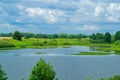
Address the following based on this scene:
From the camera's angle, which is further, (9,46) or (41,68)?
(9,46)

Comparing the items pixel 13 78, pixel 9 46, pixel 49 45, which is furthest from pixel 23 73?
pixel 49 45

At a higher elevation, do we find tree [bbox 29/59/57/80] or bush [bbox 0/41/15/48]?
tree [bbox 29/59/57/80]

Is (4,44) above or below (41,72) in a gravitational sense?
below

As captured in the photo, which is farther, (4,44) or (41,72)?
(4,44)

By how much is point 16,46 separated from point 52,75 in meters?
147

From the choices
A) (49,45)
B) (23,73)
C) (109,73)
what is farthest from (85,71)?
(49,45)

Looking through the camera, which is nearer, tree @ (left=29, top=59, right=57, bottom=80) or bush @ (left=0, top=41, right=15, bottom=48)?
tree @ (left=29, top=59, right=57, bottom=80)

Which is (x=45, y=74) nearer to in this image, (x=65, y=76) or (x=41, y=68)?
(x=41, y=68)

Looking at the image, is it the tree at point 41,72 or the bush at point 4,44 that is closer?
the tree at point 41,72

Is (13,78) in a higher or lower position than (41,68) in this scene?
lower

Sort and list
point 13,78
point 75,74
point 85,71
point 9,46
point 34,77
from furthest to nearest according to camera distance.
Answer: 1. point 9,46
2. point 85,71
3. point 75,74
4. point 13,78
5. point 34,77

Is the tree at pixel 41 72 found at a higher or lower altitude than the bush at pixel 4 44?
higher

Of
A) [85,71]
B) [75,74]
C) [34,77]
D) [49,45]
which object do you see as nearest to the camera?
[34,77]

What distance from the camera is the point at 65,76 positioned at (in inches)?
2874
